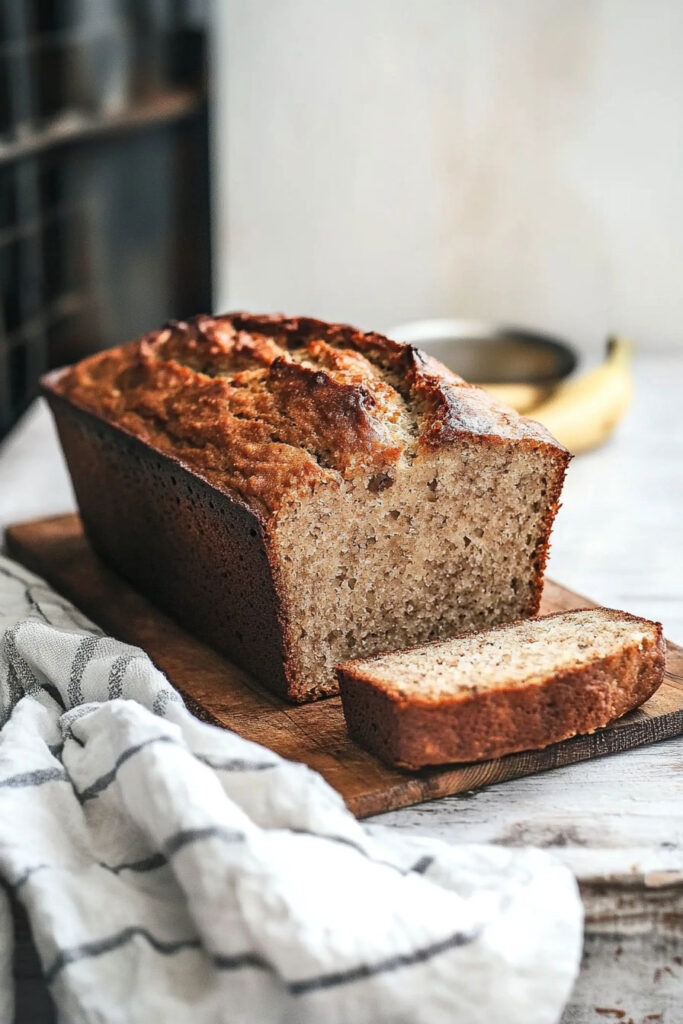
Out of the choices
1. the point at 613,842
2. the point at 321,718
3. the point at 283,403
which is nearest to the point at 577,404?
the point at 283,403

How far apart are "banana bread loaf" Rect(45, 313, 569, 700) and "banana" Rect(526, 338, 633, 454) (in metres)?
1.11

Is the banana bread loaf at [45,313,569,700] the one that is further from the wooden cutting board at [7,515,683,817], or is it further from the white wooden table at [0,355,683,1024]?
the white wooden table at [0,355,683,1024]

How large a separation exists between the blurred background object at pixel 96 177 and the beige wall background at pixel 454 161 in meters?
0.19

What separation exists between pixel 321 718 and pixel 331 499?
13.5 inches

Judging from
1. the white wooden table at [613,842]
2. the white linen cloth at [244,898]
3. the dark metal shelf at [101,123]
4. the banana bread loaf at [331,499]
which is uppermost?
the dark metal shelf at [101,123]

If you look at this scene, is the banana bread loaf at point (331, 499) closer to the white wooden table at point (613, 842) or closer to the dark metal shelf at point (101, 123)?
the white wooden table at point (613, 842)

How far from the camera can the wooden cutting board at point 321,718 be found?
1678 mm

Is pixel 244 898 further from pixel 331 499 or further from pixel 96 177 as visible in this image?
pixel 96 177

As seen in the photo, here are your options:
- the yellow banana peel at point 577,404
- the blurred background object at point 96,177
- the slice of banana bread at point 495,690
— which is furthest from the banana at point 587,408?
the blurred background object at point 96,177

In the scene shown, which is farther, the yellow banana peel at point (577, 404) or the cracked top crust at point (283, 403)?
the yellow banana peel at point (577, 404)

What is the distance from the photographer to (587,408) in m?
3.34

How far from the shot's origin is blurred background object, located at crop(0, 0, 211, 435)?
358 centimetres

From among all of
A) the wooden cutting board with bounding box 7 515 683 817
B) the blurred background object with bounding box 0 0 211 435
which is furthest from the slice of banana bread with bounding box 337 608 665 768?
the blurred background object with bounding box 0 0 211 435

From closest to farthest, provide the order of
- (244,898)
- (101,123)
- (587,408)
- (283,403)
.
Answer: (244,898) < (283,403) < (587,408) < (101,123)
